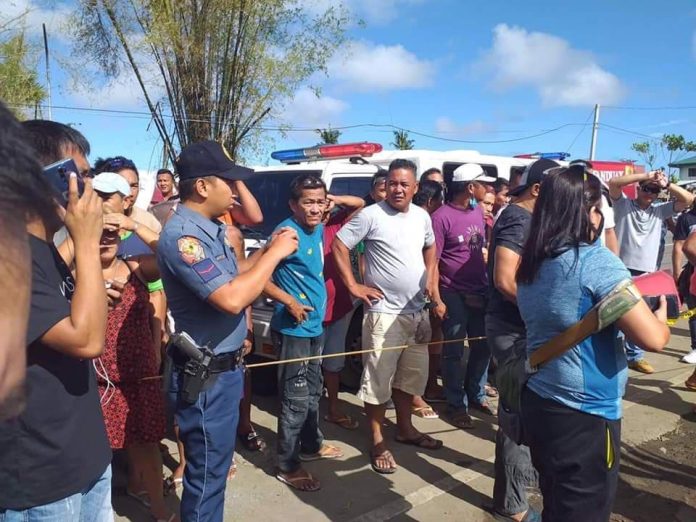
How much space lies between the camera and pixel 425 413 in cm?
468

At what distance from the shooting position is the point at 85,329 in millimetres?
1436

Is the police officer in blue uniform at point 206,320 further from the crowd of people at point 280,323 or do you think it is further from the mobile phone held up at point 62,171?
the mobile phone held up at point 62,171

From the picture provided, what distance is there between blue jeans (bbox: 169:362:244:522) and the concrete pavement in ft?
2.76

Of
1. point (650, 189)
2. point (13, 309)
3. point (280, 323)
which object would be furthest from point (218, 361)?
point (650, 189)

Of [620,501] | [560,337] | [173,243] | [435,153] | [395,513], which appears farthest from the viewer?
[435,153]

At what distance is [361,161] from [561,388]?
437cm

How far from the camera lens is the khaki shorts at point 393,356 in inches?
151

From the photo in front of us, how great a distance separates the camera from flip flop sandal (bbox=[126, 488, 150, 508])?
325cm

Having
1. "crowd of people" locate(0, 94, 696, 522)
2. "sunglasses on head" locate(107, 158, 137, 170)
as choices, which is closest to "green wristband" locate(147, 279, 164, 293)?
"crowd of people" locate(0, 94, 696, 522)

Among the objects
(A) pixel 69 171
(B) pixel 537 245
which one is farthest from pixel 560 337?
(A) pixel 69 171

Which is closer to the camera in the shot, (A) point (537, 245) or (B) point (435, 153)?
(A) point (537, 245)

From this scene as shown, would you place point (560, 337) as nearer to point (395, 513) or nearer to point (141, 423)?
point (395, 513)

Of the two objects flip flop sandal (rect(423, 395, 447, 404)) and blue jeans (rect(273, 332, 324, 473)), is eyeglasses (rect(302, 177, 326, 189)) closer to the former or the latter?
blue jeans (rect(273, 332, 324, 473))

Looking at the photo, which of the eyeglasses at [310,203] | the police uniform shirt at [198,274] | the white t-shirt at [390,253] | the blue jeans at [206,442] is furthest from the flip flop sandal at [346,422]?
the police uniform shirt at [198,274]
